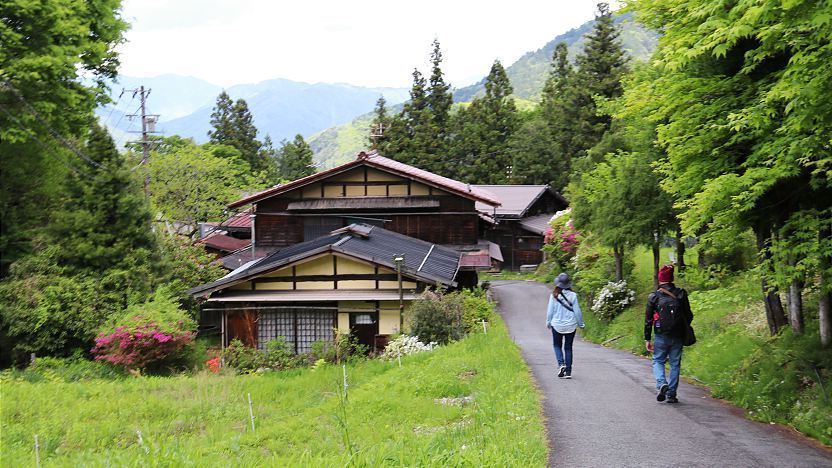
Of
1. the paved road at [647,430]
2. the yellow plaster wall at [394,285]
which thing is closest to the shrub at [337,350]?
the yellow plaster wall at [394,285]

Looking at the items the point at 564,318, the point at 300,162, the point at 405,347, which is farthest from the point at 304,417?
the point at 300,162

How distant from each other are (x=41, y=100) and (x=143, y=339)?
8.49 metres

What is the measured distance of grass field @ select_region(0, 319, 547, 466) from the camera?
5.86 metres

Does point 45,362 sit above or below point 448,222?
below

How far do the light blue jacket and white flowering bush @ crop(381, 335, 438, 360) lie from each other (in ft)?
21.0

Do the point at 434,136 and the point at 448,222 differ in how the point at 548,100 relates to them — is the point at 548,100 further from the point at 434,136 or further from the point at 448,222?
the point at 448,222

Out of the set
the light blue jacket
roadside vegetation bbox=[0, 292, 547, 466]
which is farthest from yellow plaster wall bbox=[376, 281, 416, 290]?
the light blue jacket

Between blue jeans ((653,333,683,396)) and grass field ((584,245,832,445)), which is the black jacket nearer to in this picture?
blue jeans ((653,333,683,396))

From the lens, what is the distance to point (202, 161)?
35.9 meters

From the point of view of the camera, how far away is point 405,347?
16516 mm

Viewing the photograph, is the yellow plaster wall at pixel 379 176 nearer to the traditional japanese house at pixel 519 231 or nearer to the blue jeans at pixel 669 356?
the traditional japanese house at pixel 519 231

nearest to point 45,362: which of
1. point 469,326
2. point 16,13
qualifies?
point 16,13

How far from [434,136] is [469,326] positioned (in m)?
41.6

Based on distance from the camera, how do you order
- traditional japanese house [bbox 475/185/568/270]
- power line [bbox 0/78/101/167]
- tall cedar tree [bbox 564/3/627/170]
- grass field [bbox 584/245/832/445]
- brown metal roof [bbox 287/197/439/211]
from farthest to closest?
tall cedar tree [bbox 564/3/627/170] → traditional japanese house [bbox 475/185/568/270] → brown metal roof [bbox 287/197/439/211] → power line [bbox 0/78/101/167] → grass field [bbox 584/245/832/445]
